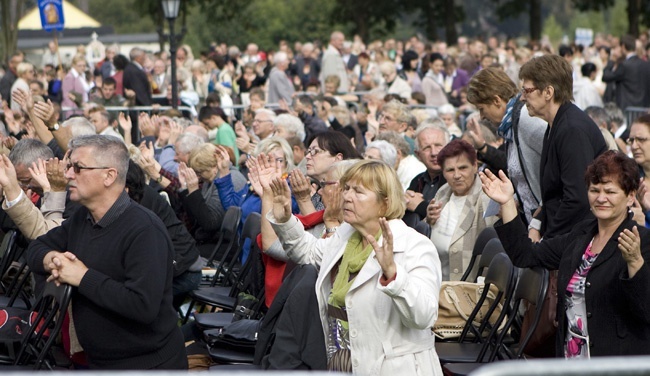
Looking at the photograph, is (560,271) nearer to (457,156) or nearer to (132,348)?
(132,348)

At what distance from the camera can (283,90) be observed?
1978 cm

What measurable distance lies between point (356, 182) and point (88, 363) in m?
1.58

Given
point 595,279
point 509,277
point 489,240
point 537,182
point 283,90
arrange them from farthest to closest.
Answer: point 283,90
point 489,240
point 537,182
point 509,277
point 595,279

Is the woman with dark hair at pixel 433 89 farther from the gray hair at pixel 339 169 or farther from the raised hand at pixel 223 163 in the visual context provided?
the gray hair at pixel 339 169

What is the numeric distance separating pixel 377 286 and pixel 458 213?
3272mm

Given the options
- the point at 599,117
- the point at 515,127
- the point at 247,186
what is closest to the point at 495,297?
the point at 515,127

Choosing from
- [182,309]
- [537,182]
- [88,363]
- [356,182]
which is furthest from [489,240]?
[182,309]

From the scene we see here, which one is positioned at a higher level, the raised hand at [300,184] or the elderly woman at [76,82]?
the raised hand at [300,184]

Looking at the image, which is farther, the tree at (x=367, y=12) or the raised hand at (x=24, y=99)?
the tree at (x=367, y=12)

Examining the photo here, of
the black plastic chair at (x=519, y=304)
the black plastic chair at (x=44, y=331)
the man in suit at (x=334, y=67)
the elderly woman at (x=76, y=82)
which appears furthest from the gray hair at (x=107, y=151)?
the man in suit at (x=334, y=67)

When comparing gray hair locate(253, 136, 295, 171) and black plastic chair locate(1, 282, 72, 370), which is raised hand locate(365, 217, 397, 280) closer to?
black plastic chair locate(1, 282, 72, 370)

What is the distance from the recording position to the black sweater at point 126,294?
4.96m

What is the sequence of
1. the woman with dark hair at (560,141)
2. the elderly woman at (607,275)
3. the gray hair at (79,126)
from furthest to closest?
the gray hair at (79,126)
the woman with dark hair at (560,141)
the elderly woman at (607,275)

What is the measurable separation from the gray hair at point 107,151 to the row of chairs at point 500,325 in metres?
1.91
